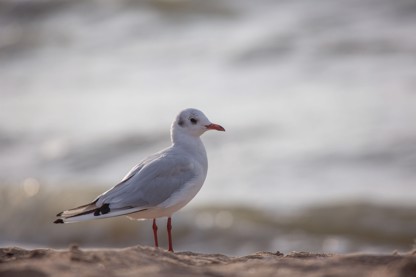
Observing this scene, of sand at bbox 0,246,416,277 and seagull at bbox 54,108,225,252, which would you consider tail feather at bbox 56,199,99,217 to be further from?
sand at bbox 0,246,416,277

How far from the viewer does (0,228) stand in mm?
11547

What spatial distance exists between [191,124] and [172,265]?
2014 mm

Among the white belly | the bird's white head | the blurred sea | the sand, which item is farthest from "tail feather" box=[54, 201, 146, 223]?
the blurred sea

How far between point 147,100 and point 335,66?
3.33 metres

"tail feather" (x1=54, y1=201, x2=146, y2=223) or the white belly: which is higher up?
the white belly

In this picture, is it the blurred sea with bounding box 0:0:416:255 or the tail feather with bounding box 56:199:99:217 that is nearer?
the tail feather with bounding box 56:199:99:217

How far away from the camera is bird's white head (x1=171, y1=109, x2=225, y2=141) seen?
6.68m

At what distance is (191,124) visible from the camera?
6.69m

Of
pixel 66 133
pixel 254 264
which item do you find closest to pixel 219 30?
pixel 66 133

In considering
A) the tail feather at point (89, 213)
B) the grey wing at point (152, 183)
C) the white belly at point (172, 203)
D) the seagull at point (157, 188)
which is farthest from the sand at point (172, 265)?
the white belly at point (172, 203)

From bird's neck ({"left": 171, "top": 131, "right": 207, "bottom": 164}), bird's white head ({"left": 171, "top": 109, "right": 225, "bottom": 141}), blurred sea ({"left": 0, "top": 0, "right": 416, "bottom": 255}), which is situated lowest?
bird's neck ({"left": 171, "top": 131, "right": 207, "bottom": 164})

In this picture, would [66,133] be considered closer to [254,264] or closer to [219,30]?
[219,30]

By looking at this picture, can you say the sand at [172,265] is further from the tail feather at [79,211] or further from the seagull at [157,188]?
the seagull at [157,188]

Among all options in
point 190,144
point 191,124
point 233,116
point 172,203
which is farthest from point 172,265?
point 233,116
